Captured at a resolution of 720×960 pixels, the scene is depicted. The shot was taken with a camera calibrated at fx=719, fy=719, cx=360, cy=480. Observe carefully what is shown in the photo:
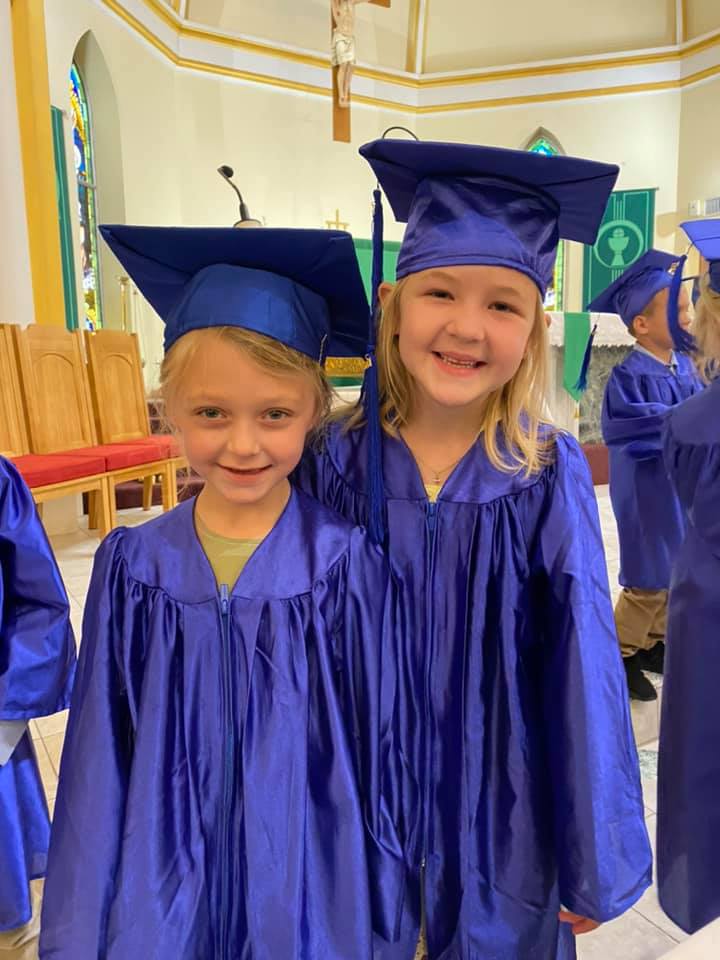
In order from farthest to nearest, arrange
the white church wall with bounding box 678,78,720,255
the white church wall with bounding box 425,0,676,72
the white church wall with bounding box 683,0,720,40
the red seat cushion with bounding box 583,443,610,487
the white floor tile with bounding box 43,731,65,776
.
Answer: the white church wall with bounding box 425,0,676,72, the white church wall with bounding box 678,78,720,255, the white church wall with bounding box 683,0,720,40, the red seat cushion with bounding box 583,443,610,487, the white floor tile with bounding box 43,731,65,776

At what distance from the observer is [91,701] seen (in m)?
1.04

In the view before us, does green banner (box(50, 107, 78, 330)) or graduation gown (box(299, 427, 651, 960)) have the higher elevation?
green banner (box(50, 107, 78, 330))

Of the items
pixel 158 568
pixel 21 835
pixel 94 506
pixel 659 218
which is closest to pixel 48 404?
pixel 94 506

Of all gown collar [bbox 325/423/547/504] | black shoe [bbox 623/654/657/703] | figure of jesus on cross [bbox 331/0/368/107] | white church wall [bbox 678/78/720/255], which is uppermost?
figure of jesus on cross [bbox 331/0/368/107]

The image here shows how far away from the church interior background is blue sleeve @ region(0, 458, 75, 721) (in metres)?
4.32

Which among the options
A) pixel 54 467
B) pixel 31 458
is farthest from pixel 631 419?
pixel 31 458

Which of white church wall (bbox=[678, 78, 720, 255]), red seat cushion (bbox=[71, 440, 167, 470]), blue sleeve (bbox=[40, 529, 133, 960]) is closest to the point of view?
blue sleeve (bbox=[40, 529, 133, 960])

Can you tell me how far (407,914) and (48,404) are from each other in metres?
4.06

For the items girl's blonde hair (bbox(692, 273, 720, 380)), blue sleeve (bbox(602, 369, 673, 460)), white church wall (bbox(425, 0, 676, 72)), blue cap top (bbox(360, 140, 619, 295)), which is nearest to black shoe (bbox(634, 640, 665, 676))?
blue sleeve (bbox(602, 369, 673, 460))

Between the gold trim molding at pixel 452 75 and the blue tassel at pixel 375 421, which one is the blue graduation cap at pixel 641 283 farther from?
the gold trim molding at pixel 452 75

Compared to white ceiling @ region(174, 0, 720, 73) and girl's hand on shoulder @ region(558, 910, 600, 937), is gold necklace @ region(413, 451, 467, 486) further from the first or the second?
white ceiling @ region(174, 0, 720, 73)

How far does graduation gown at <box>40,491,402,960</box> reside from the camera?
1012 mm

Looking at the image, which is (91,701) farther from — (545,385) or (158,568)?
(545,385)

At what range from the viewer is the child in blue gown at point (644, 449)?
265 centimetres
